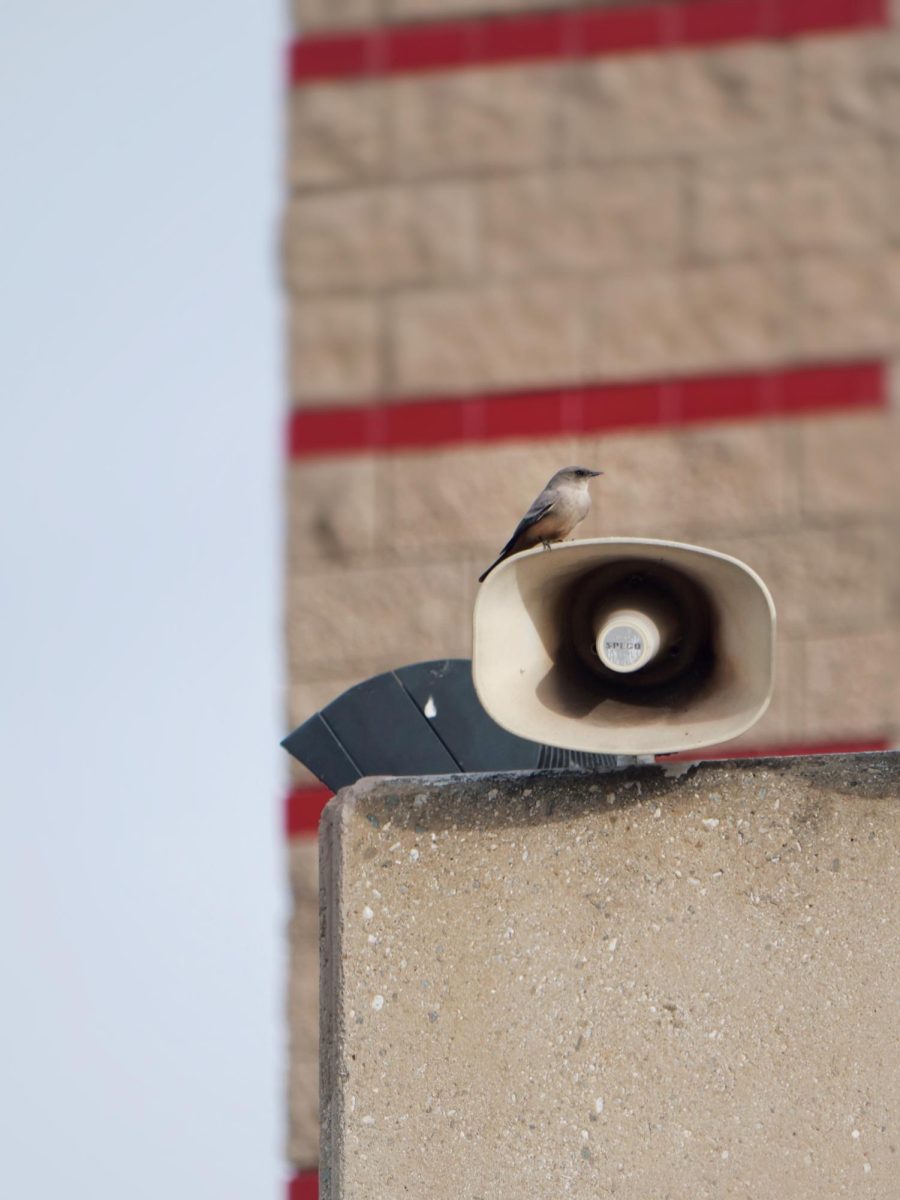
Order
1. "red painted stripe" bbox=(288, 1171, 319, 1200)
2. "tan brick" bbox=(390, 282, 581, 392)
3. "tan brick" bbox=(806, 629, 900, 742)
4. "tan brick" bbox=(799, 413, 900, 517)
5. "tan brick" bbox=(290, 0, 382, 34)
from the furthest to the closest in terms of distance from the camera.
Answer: "tan brick" bbox=(290, 0, 382, 34), "tan brick" bbox=(390, 282, 581, 392), "tan brick" bbox=(799, 413, 900, 517), "tan brick" bbox=(806, 629, 900, 742), "red painted stripe" bbox=(288, 1171, 319, 1200)

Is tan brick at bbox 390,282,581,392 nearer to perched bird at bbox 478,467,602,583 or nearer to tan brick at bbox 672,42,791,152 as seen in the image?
tan brick at bbox 672,42,791,152

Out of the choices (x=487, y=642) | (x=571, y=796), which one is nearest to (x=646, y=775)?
(x=571, y=796)

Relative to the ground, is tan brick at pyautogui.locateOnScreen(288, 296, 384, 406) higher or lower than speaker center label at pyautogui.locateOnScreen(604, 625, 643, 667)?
higher

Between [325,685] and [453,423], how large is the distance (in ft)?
3.09

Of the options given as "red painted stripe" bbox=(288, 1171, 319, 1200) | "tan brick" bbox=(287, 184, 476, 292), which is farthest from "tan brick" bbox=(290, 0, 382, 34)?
"red painted stripe" bbox=(288, 1171, 319, 1200)

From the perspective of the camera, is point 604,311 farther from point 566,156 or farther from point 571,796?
point 571,796

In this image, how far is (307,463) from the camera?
705 centimetres

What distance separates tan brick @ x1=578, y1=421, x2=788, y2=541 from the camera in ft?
22.2

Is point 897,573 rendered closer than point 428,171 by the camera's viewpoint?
Yes

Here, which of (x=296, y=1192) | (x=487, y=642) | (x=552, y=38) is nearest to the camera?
(x=487, y=642)

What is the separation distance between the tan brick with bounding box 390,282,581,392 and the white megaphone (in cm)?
311

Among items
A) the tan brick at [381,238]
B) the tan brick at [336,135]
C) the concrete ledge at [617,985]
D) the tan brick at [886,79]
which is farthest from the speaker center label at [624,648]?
the tan brick at [336,135]

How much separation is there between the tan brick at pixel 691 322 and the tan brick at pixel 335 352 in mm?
698

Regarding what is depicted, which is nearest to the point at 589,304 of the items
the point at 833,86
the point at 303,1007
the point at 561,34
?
the point at 561,34
